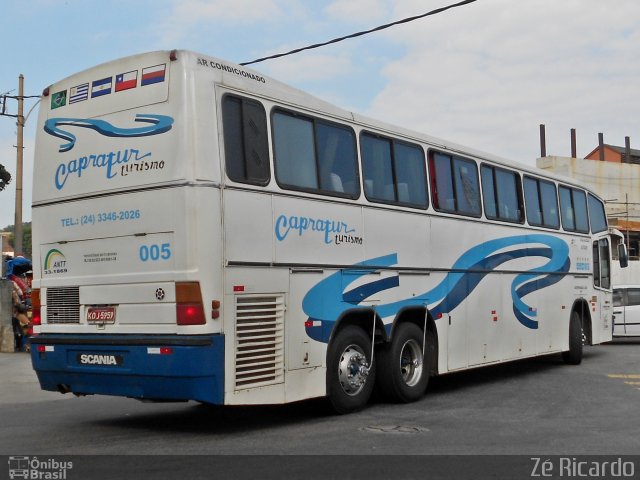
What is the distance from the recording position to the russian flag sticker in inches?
325

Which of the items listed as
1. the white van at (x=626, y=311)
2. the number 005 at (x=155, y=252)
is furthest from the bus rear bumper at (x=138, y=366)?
the white van at (x=626, y=311)

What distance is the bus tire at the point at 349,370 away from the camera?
9.42 m

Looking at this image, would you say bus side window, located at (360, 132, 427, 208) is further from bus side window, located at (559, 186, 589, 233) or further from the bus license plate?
bus side window, located at (559, 186, 589, 233)

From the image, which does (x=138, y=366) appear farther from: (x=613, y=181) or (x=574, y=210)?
(x=613, y=181)

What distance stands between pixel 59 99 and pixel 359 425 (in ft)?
15.4

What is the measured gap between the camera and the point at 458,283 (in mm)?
12172

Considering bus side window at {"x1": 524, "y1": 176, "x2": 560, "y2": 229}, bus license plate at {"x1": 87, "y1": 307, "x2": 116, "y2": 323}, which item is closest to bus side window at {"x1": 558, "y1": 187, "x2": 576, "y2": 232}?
bus side window at {"x1": 524, "y1": 176, "x2": 560, "y2": 229}

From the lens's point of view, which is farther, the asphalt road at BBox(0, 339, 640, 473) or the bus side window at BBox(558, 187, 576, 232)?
the bus side window at BBox(558, 187, 576, 232)

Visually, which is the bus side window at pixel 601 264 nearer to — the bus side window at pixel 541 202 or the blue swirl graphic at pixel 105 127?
the bus side window at pixel 541 202

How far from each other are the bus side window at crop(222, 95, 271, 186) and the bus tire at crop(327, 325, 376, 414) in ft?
6.97

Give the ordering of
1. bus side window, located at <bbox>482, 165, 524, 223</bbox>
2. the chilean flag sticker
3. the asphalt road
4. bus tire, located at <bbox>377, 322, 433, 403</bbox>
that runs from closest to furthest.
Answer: the asphalt road, the chilean flag sticker, bus tire, located at <bbox>377, 322, 433, 403</bbox>, bus side window, located at <bbox>482, 165, 524, 223</bbox>

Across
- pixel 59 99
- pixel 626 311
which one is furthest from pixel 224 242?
pixel 626 311

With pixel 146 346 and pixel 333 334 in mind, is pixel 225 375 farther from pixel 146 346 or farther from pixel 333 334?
pixel 333 334

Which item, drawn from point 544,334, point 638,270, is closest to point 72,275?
point 544,334
